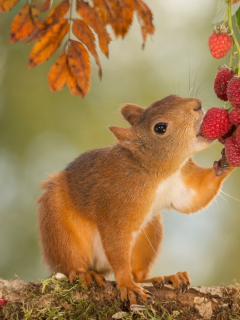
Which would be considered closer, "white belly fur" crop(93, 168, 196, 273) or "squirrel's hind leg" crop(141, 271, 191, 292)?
"squirrel's hind leg" crop(141, 271, 191, 292)

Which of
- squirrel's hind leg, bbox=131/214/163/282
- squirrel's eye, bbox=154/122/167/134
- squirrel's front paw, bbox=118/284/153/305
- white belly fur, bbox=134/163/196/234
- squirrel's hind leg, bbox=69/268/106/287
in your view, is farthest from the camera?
squirrel's hind leg, bbox=131/214/163/282

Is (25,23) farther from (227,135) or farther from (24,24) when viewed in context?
(227,135)

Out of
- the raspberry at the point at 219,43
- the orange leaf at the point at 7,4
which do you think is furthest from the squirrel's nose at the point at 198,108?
the orange leaf at the point at 7,4

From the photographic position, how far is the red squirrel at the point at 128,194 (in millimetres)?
2090

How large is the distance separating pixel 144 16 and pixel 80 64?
0.34 metres

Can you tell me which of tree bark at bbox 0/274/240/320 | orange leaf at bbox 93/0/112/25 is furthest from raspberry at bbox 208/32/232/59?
tree bark at bbox 0/274/240/320

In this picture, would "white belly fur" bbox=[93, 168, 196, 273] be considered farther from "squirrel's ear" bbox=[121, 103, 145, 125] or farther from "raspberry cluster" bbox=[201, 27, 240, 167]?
"raspberry cluster" bbox=[201, 27, 240, 167]

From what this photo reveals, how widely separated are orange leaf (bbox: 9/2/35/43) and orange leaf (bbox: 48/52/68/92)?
186mm

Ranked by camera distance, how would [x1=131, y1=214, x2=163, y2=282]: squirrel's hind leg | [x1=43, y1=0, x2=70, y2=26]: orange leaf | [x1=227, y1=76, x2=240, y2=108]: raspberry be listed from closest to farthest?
[x1=227, y1=76, x2=240, y2=108]: raspberry
[x1=43, y1=0, x2=70, y2=26]: orange leaf
[x1=131, y1=214, x2=163, y2=282]: squirrel's hind leg

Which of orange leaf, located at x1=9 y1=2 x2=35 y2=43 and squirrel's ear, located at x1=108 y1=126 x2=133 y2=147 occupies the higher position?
orange leaf, located at x1=9 y1=2 x2=35 y2=43

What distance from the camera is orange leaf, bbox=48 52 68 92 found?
1.75 metres

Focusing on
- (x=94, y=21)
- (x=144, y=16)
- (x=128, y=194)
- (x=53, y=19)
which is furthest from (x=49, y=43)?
(x=128, y=194)

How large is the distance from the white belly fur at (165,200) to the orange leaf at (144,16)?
85 centimetres

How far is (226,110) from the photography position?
1.69 metres
